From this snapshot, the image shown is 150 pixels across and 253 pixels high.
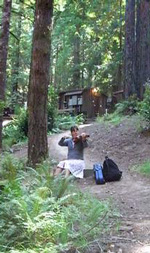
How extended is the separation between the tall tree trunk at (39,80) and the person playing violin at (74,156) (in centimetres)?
55

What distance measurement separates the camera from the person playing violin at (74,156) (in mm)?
8297

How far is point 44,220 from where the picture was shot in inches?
149

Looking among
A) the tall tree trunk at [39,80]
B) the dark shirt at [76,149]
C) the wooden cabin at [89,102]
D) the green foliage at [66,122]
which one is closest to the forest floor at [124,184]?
the dark shirt at [76,149]

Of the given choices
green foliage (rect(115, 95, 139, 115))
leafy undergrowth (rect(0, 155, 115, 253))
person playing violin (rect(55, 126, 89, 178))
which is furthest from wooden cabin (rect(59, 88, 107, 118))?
leafy undergrowth (rect(0, 155, 115, 253))

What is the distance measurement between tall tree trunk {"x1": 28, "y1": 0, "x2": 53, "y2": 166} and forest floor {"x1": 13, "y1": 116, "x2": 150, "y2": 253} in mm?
1335

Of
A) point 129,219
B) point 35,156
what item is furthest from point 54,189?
point 35,156

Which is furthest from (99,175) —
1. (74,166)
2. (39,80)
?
(39,80)

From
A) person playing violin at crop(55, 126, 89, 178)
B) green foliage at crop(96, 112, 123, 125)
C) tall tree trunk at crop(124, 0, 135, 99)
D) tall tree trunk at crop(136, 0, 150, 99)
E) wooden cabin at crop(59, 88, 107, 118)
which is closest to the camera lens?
person playing violin at crop(55, 126, 89, 178)

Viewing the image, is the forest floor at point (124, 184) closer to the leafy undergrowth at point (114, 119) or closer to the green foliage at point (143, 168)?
the green foliage at point (143, 168)

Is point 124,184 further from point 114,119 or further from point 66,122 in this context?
point 66,122

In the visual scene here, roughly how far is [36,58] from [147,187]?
385 centimetres

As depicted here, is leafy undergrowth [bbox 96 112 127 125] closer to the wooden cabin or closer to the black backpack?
the black backpack

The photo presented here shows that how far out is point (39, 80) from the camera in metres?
8.36

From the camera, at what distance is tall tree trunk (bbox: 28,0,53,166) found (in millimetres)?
8195
